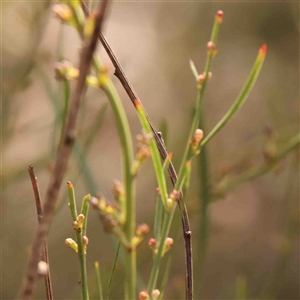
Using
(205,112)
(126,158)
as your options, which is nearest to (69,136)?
(126,158)

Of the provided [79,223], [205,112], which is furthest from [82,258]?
[205,112]

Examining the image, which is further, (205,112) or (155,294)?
(205,112)

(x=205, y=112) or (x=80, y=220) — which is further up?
(x=205, y=112)

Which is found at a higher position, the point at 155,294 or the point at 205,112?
the point at 205,112

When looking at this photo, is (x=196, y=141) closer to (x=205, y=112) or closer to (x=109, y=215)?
(x=109, y=215)

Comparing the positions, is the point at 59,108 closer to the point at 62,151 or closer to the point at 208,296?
the point at 62,151

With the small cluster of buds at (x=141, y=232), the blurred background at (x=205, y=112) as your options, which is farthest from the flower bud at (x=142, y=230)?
the blurred background at (x=205, y=112)

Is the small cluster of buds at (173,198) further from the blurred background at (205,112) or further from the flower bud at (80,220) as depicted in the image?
the blurred background at (205,112)

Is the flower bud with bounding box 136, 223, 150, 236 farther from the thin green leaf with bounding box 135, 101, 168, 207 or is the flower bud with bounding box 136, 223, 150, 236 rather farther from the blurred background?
the blurred background

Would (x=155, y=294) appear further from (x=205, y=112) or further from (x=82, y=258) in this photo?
(x=205, y=112)

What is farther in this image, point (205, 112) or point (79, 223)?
point (205, 112)

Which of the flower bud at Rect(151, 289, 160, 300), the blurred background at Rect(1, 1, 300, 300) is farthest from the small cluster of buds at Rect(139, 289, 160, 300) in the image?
the blurred background at Rect(1, 1, 300, 300)
